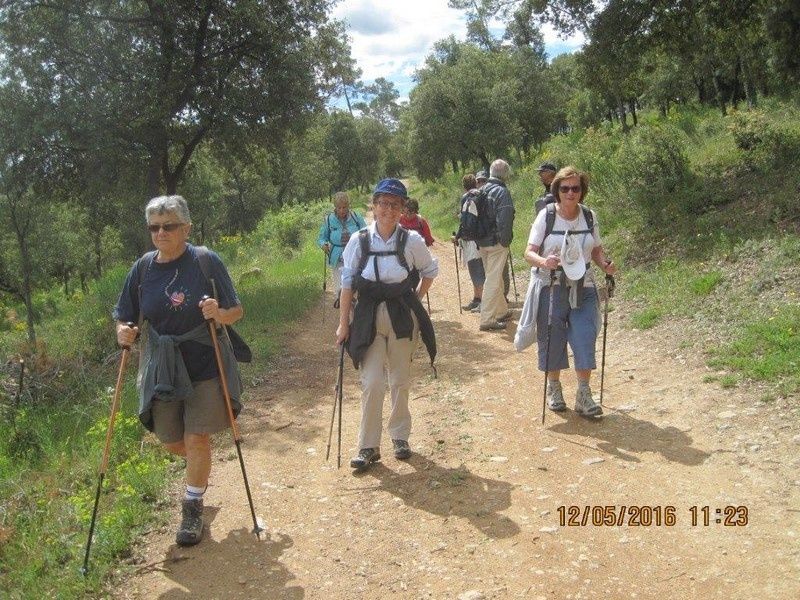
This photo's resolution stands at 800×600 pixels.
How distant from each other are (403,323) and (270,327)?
667 centimetres

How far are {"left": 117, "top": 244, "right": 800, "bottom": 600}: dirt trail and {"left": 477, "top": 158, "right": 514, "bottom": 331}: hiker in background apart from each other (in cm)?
281

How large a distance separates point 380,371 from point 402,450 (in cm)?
73

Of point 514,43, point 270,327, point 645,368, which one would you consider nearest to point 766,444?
point 645,368

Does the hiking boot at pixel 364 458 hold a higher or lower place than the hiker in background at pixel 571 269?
lower

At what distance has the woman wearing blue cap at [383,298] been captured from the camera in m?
5.34

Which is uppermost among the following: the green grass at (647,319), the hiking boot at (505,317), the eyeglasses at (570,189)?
the eyeglasses at (570,189)

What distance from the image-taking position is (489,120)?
31.6 metres

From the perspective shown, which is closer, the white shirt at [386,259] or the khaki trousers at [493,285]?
the white shirt at [386,259]

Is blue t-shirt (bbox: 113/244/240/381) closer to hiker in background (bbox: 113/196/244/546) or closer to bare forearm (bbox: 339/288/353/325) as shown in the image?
hiker in background (bbox: 113/196/244/546)

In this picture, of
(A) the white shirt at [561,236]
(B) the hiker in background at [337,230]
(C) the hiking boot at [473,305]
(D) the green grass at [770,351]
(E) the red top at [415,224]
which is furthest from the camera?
(C) the hiking boot at [473,305]

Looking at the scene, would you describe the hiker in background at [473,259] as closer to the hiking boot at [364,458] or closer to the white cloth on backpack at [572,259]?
the white cloth on backpack at [572,259]

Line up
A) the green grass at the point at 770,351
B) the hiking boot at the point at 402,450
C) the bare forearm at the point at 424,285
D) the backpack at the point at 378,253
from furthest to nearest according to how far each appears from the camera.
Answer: the green grass at the point at 770,351
the hiking boot at the point at 402,450
the bare forearm at the point at 424,285
the backpack at the point at 378,253

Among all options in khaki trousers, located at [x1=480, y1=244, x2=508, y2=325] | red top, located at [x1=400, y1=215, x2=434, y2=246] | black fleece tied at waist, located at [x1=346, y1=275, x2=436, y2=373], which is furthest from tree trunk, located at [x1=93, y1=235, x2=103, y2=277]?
black fleece tied at waist, located at [x1=346, y1=275, x2=436, y2=373]

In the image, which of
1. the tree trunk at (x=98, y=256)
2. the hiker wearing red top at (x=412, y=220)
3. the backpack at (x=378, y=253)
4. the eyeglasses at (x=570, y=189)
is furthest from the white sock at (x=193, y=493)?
the tree trunk at (x=98, y=256)
